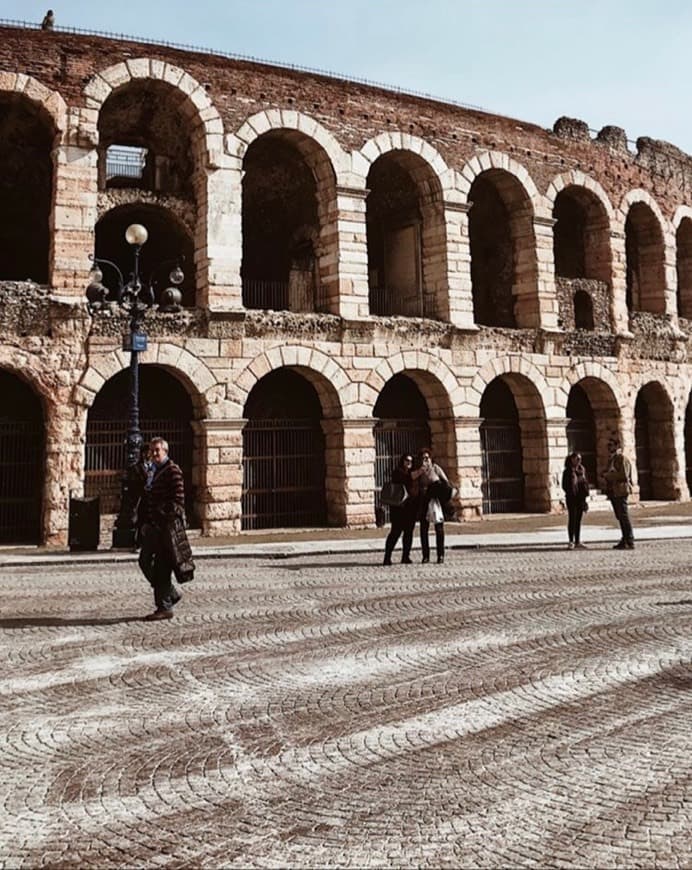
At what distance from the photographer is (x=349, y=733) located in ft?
13.5

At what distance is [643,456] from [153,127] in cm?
1843

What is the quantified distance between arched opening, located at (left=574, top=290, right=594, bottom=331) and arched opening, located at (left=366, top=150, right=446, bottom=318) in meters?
5.38

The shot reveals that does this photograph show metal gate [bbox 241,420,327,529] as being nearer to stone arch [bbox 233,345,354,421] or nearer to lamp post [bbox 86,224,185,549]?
stone arch [bbox 233,345,354,421]

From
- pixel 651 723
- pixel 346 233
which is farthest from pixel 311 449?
pixel 651 723

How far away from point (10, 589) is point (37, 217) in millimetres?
14154

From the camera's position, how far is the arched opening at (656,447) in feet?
78.7

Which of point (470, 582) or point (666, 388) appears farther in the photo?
point (666, 388)

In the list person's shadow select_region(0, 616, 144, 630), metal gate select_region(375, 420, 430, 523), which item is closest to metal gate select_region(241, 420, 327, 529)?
metal gate select_region(375, 420, 430, 523)

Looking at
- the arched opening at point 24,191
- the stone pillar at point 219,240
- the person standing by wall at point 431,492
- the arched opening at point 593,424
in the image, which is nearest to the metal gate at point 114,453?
the stone pillar at point 219,240

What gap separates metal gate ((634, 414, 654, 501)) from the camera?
962 inches

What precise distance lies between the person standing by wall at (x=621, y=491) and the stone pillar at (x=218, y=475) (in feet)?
26.4

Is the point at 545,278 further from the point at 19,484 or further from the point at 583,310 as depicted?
the point at 19,484

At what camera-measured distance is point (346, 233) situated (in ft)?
60.4

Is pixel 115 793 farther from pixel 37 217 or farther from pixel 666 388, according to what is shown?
pixel 666 388
